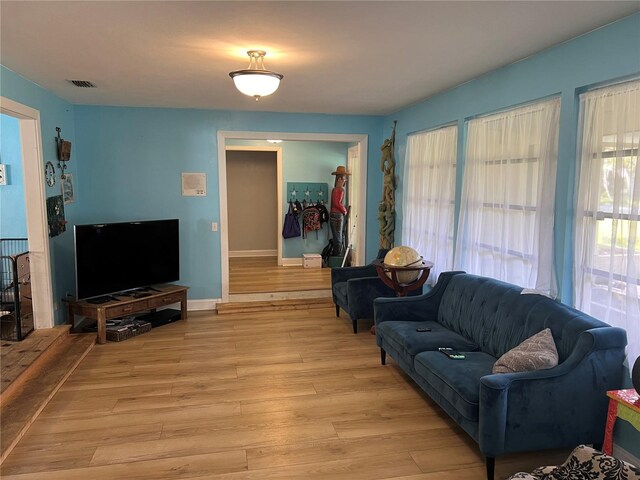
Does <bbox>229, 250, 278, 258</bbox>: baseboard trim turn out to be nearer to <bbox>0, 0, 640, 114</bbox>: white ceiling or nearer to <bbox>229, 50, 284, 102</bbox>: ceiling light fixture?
<bbox>0, 0, 640, 114</bbox>: white ceiling

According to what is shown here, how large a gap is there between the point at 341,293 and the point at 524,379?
3.05 meters

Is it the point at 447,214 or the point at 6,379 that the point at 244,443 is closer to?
the point at 6,379

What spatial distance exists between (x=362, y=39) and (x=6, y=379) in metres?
3.51

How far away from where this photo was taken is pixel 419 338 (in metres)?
3.53

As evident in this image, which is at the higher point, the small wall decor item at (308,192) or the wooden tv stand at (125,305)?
the small wall decor item at (308,192)

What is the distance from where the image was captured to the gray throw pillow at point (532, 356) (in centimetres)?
257

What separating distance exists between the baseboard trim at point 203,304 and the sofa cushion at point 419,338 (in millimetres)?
2805

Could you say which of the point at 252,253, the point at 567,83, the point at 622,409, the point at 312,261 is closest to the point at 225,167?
the point at 312,261

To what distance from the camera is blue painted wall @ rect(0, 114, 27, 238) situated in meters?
4.66

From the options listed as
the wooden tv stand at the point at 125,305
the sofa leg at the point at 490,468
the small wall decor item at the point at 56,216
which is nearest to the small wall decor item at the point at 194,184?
the wooden tv stand at the point at 125,305

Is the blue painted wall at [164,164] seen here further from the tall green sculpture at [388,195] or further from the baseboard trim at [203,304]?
the tall green sculpture at [388,195]

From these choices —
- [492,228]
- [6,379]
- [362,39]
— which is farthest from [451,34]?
[6,379]

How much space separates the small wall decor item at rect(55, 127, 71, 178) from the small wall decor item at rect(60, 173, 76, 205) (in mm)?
87

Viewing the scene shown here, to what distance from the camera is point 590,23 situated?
2619 mm
